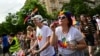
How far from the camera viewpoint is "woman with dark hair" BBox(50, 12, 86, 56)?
6.62 m

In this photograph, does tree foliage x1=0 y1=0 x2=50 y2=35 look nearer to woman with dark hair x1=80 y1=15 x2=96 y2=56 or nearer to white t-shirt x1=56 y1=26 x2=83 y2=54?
woman with dark hair x1=80 y1=15 x2=96 y2=56

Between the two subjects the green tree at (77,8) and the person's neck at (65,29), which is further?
the green tree at (77,8)

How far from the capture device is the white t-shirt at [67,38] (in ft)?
21.7

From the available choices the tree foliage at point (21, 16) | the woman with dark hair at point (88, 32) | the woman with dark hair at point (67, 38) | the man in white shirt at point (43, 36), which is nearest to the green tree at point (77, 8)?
the tree foliage at point (21, 16)

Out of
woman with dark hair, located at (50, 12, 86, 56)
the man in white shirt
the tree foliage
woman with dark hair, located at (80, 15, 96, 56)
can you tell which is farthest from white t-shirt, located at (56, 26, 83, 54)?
the tree foliage

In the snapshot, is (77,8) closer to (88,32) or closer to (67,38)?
(88,32)

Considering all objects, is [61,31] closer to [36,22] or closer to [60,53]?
[60,53]

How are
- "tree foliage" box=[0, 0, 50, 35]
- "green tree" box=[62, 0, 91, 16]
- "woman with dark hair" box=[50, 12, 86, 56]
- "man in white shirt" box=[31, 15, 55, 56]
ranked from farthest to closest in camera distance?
"tree foliage" box=[0, 0, 50, 35] → "green tree" box=[62, 0, 91, 16] → "man in white shirt" box=[31, 15, 55, 56] → "woman with dark hair" box=[50, 12, 86, 56]

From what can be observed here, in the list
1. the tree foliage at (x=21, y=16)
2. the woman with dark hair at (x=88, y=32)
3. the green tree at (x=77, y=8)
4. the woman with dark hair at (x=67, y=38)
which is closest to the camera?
the woman with dark hair at (x=67, y=38)

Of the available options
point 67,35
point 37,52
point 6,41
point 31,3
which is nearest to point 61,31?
point 67,35

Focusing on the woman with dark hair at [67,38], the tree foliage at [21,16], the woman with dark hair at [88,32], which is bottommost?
the tree foliage at [21,16]

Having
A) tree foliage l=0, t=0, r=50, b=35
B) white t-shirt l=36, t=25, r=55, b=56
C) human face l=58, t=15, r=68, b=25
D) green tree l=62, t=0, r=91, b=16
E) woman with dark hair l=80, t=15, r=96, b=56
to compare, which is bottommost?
tree foliage l=0, t=0, r=50, b=35

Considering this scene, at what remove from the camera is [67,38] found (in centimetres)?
665

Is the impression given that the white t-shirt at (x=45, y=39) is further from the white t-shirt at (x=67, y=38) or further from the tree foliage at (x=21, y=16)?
the tree foliage at (x=21, y=16)
